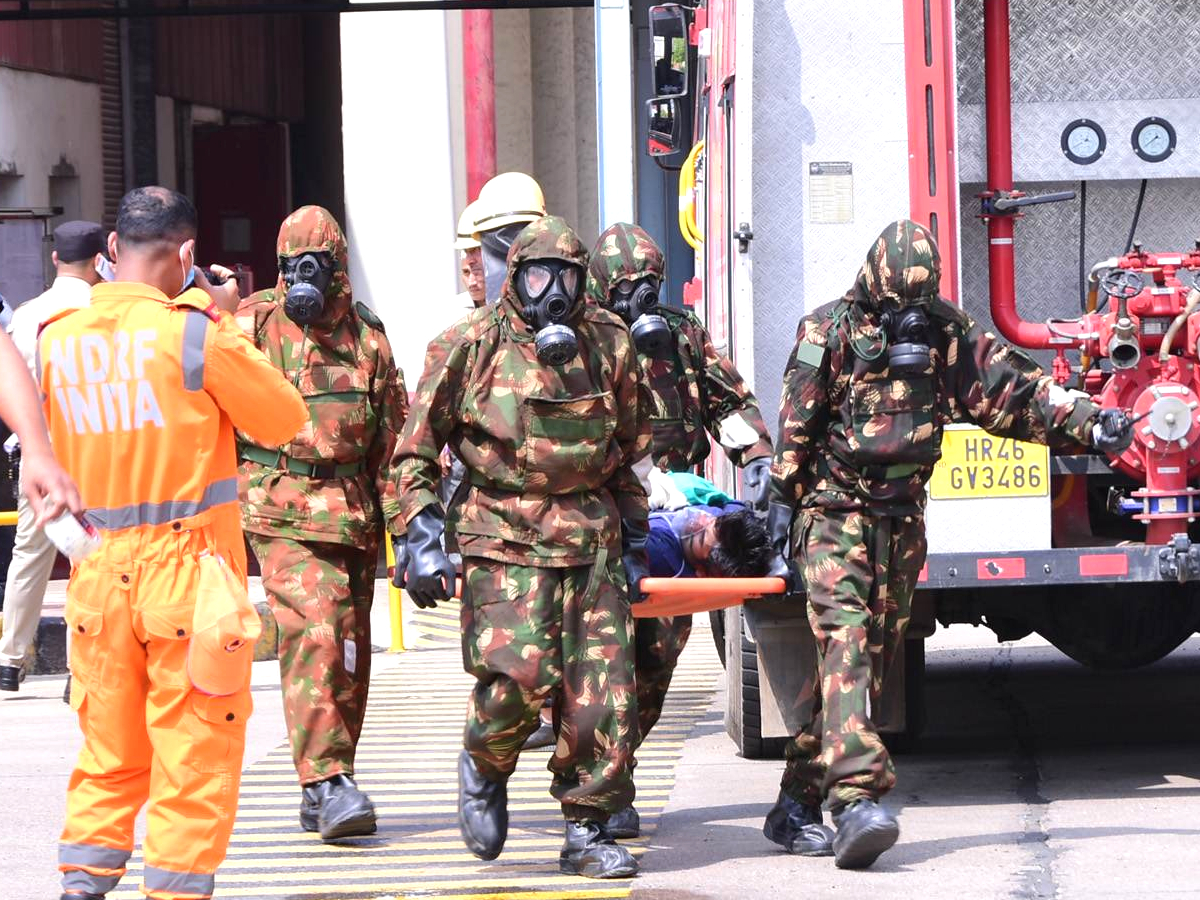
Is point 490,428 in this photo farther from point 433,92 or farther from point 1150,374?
point 433,92

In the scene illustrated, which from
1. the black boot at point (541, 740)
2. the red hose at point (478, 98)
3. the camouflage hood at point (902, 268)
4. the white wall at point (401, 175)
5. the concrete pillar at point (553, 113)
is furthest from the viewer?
the concrete pillar at point (553, 113)

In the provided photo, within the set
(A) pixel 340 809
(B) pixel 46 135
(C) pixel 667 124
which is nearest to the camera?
(A) pixel 340 809

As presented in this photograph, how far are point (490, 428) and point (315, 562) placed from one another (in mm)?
1003

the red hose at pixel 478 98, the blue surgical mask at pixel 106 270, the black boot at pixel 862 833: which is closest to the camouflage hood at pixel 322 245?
the blue surgical mask at pixel 106 270

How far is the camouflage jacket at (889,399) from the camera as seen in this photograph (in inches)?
251

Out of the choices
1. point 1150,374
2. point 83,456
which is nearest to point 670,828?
point 1150,374

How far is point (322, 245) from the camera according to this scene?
6812 mm

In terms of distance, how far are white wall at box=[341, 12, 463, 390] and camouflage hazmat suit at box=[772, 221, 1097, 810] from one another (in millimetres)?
9016

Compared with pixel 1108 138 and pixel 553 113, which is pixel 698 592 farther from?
pixel 553 113

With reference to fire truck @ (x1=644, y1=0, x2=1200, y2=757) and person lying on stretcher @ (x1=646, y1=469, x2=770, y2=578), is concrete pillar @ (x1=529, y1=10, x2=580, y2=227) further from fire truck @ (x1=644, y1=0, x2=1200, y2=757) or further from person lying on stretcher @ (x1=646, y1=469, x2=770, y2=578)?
person lying on stretcher @ (x1=646, y1=469, x2=770, y2=578)

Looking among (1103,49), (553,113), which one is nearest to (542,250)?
(1103,49)

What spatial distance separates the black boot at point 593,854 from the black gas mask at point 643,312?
163cm

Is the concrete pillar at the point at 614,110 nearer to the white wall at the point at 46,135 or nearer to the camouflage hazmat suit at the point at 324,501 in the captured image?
the camouflage hazmat suit at the point at 324,501

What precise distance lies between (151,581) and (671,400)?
8.24 ft
